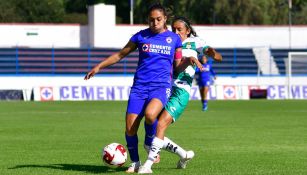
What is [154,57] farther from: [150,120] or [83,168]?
[83,168]

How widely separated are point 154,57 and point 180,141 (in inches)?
254

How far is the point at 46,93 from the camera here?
45.6 m

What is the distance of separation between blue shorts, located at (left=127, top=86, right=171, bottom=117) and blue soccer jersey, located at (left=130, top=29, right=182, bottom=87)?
0.08 m

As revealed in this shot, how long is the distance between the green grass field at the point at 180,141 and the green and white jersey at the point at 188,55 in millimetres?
1262

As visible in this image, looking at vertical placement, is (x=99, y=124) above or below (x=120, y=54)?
below

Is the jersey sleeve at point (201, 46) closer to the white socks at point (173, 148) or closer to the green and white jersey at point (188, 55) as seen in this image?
the green and white jersey at point (188, 55)

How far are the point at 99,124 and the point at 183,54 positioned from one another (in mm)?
11394

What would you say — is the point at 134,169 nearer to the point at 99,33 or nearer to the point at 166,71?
the point at 166,71

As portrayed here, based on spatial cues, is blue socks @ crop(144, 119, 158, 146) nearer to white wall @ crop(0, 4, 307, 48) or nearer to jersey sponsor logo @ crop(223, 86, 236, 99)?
jersey sponsor logo @ crop(223, 86, 236, 99)

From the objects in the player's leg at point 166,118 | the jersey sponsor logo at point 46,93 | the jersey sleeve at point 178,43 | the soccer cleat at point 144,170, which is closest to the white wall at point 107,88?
the jersey sponsor logo at point 46,93

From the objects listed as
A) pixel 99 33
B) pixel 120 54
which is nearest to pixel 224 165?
pixel 120 54

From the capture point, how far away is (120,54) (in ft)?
43.2

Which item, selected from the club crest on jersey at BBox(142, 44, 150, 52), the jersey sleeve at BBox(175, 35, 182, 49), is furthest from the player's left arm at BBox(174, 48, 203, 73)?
the club crest on jersey at BBox(142, 44, 150, 52)

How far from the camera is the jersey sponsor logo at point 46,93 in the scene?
45.3 meters
